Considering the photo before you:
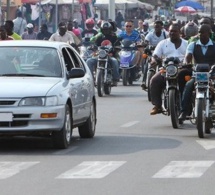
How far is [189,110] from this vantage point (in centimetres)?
1897

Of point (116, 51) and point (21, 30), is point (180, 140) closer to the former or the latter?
point (116, 51)

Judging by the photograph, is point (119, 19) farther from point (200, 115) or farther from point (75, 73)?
point (75, 73)

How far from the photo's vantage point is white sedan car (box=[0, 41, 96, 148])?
15.5 meters

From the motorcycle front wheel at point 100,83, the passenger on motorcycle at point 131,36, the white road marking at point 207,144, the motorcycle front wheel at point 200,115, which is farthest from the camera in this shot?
the passenger on motorcycle at point 131,36

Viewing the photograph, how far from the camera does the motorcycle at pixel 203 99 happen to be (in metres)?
17.3

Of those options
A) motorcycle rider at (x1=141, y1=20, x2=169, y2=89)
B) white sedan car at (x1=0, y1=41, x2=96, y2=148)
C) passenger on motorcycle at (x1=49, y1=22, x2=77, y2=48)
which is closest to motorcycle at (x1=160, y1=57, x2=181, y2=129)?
white sedan car at (x1=0, y1=41, x2=96, y2=148)

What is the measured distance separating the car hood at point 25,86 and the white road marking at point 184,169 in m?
2.21

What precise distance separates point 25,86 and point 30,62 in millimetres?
1033

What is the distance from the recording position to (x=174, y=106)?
19.0 metres

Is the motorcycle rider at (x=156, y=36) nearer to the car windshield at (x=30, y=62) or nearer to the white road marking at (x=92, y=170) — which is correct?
the car windshield at (x=30, y=62)

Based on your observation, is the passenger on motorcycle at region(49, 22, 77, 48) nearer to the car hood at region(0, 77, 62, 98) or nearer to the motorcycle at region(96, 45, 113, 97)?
the motorcycle at region(96, 45, 113, 97)

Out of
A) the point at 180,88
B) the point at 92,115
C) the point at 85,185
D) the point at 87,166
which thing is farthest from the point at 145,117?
the point at 85,185

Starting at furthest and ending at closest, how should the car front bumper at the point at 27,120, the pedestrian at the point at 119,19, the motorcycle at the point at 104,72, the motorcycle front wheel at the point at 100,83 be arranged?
the pedestrian at the point at 119,19
the motorcycle at the point at 104,72
the motorcycle front wheel at the point at 100,83
the car front bumper at the point at 27,120

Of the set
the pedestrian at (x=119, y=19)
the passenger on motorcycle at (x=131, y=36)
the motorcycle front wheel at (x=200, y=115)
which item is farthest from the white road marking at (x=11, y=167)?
the pedestrian at (x=119, y=19)
